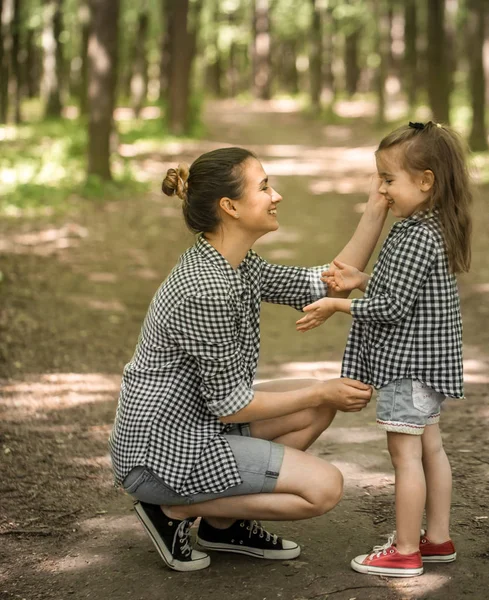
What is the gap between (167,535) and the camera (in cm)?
319

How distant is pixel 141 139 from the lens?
1919 centimetres

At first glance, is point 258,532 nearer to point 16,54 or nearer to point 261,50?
point 16,54

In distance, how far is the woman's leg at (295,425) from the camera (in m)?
3.42

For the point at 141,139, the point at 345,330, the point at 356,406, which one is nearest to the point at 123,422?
the point at 356,406

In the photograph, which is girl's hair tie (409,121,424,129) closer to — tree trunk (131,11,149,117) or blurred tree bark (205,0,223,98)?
tree trunk (131,11,149,117)

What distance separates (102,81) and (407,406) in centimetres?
1138

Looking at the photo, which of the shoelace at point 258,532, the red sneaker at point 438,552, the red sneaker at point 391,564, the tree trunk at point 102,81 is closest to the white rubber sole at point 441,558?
the red sneaker at point 438,552

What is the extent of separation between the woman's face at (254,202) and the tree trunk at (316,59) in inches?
1070

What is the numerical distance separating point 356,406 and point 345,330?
4409mm

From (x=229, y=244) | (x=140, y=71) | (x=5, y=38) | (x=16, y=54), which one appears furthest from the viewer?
(x=140, y=71)

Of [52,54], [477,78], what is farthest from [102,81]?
[52,54]

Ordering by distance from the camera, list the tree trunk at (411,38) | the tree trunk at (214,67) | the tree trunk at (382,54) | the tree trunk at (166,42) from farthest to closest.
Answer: the tree trunk at (214,67) < the tree trunk at (411,38) < the tree trunk at (166,42) < the tree trunk at (382,54)

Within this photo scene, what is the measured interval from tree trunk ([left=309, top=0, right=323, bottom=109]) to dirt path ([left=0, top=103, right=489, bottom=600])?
1858 cm

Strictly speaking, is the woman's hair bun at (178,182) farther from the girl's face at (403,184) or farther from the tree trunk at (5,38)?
the tree trunk at (5,38)
